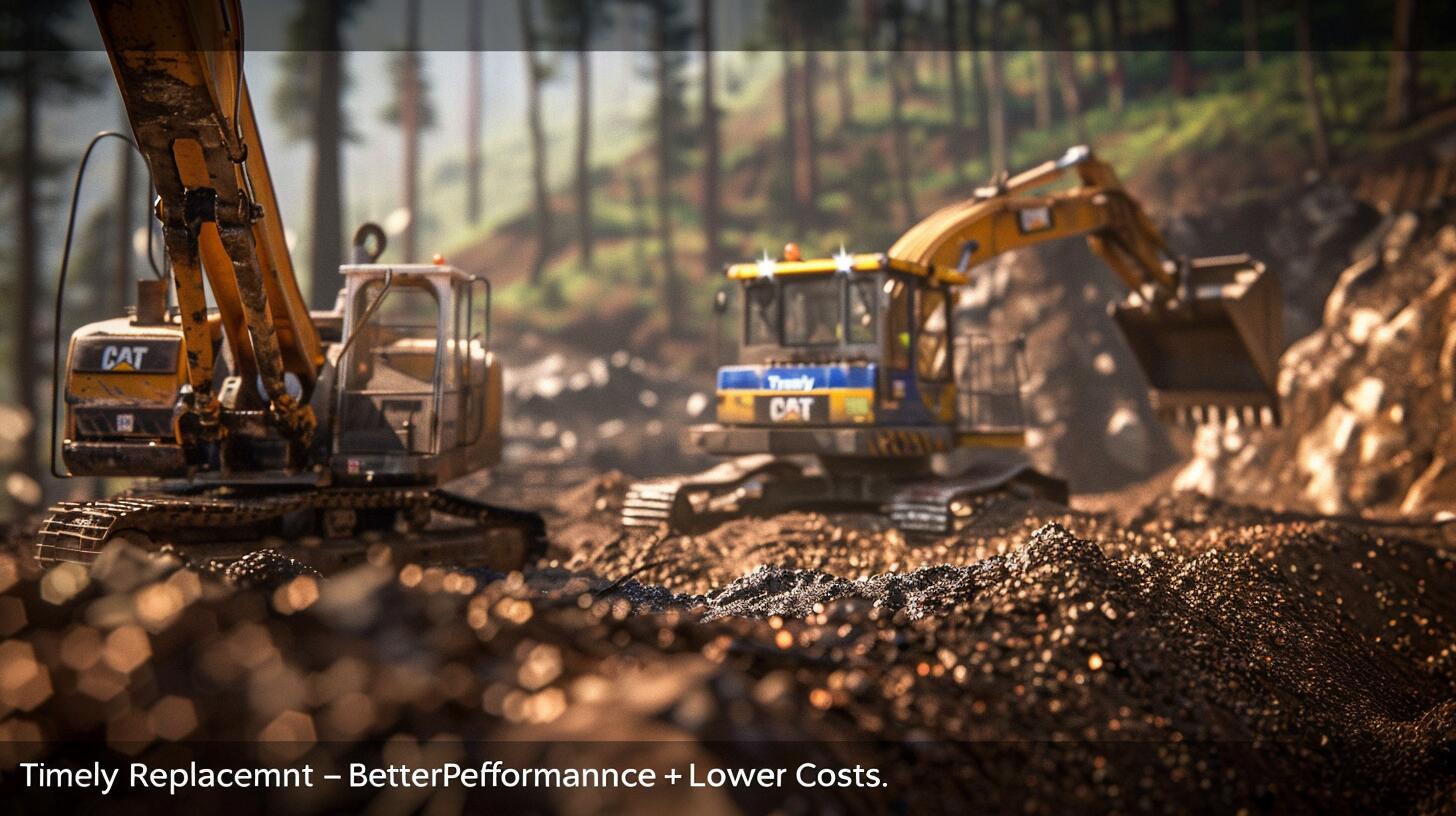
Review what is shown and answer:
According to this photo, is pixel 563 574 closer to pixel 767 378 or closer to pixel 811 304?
pixel 767 378

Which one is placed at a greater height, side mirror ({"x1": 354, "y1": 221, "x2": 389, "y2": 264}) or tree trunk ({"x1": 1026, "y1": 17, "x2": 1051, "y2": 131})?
tree trunk ({"x1": 1026, "y1": 17, "x2": 1051, "y2": 131})

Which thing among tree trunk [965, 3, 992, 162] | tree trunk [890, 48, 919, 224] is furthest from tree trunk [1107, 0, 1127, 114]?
tree trunk [890, 48, 919, 224]

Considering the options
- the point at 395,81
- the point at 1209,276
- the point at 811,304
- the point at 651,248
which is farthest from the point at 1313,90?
the point at 395,81

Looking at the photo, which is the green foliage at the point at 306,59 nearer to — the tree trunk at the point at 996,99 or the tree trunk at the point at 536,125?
the tree trunk at the point at 536,125

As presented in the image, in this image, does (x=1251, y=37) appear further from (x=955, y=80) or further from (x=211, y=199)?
(x=211, y=199)

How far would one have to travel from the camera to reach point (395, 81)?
4191 cm

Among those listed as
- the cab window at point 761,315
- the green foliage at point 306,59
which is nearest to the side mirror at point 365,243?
the cab window at point 761,315

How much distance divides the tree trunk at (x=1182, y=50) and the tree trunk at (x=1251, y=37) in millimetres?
1496

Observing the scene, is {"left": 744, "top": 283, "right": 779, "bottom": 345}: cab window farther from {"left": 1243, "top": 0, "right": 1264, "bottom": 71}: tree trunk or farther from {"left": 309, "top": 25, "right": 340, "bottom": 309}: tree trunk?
{"left": 1243, "top": 0, "right": 1264, "bottom": 71}: tree trunk

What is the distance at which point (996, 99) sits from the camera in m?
30.7

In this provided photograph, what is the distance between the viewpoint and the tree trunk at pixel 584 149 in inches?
1389

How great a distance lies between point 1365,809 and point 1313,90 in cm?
2262

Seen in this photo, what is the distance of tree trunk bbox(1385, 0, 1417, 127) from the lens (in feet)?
69.1

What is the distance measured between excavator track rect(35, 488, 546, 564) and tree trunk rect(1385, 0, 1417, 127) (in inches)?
817
